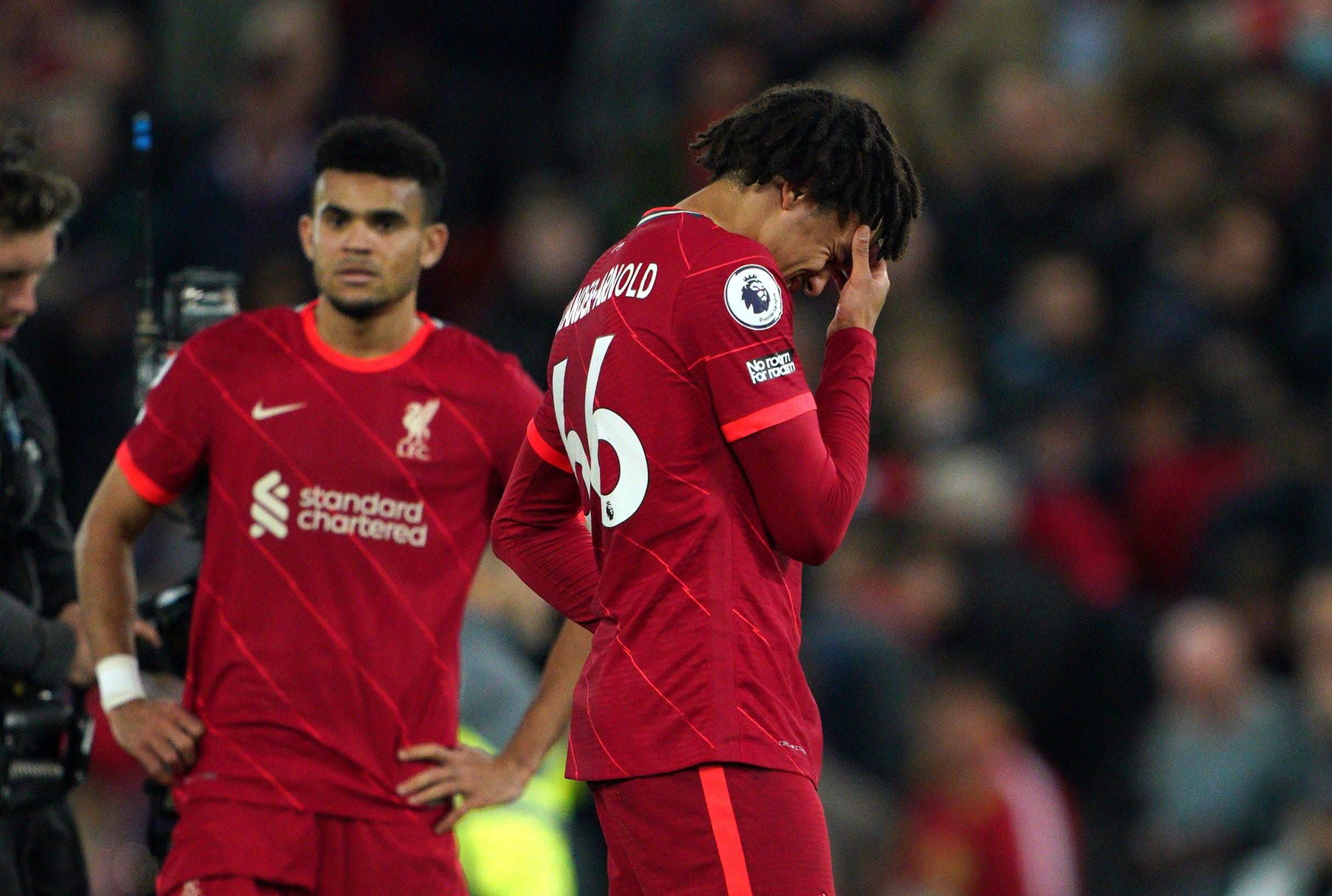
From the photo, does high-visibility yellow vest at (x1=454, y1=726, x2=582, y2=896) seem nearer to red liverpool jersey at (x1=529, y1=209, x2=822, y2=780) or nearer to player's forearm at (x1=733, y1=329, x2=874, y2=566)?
red liverpool jersey at (x1=529, y1=209, x2=822, y2=780)

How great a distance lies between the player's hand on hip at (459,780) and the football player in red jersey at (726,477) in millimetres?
957

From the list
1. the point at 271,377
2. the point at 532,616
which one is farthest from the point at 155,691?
the point at 532,616

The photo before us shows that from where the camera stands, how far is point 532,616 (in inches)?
285

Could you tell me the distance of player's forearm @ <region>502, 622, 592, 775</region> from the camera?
15.1 feet

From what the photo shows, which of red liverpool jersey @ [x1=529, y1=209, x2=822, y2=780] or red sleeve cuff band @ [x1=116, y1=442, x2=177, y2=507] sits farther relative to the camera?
red sleeve cuff band @ [x1=116, y1=442, x2=177, y2=507]

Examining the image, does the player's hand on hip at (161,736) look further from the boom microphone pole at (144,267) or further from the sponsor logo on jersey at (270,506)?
the boom microphone pole at (144,267)

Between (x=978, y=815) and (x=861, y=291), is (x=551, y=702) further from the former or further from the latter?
(x=978, y=815)

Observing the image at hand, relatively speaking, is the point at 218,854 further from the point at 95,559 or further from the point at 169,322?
the point at 169,322

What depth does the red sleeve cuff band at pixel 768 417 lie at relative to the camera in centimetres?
334

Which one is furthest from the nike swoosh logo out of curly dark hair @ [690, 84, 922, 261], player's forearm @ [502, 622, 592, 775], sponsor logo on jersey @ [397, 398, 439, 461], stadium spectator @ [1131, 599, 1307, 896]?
stadium spectator @ [1131, 599, 1307, 896]

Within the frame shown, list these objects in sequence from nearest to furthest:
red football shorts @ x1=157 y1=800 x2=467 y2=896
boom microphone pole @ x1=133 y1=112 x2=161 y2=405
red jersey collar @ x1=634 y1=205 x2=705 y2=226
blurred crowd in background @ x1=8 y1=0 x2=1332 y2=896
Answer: red jersey collar @ x1=634 y1=205 x2=705 y2=226 → red football shorts @ x1=157 y1=800 x2=467 y2=896 → boom microphone pole @ x1=133 y1=112 x2=161 y2=405 → blurred crowd in background @ x1=8 y1=0 x2=1332 y2=896

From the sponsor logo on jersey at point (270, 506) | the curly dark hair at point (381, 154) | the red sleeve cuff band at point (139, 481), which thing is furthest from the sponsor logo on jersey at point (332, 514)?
the curly dark hair at point (381, 154)

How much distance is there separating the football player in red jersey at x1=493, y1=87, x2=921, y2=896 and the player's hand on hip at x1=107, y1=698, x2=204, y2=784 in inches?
48.8

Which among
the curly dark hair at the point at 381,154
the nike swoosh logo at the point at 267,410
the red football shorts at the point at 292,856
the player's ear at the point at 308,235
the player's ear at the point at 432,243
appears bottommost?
the red football shorts at the point at 292,856
